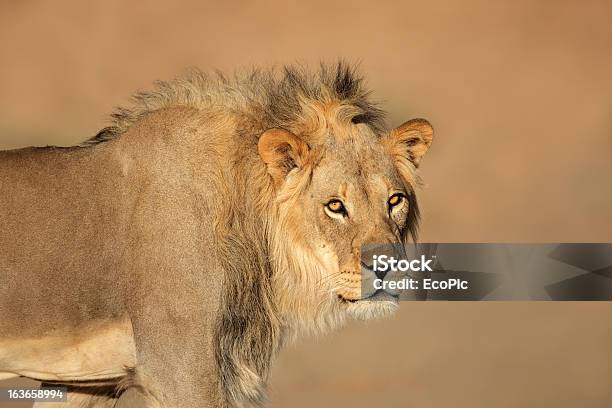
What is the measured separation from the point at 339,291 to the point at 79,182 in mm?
1317

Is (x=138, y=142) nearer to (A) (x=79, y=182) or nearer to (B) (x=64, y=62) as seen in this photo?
(A) (x=79, y=182)

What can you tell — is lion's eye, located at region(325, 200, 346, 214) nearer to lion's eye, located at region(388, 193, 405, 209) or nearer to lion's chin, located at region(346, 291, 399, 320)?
lion's eye, located at region(388, 193, 405, 209)

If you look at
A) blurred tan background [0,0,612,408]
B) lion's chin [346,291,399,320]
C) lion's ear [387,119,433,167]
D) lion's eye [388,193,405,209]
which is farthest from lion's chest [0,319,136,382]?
blurred tan background [0,0,612,408]

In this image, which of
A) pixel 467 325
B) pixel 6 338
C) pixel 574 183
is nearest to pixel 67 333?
pixel 6 338

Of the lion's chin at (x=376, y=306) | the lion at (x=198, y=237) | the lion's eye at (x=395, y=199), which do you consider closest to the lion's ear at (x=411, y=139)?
the lion at (x=198, y=237)

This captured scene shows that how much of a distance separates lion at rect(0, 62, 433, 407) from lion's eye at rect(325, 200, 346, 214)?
0.03 ft

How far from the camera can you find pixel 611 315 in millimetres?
14805

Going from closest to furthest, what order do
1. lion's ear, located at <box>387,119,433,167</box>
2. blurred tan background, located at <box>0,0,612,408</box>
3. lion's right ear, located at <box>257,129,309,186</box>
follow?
lion's right ear, located at <box>257,129,309,186</box>
lion's ear, located at <box>387,119,433,167</box>
blurred tan background, located at <box>0,0,612,408</box>

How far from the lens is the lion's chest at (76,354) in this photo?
5.80 m

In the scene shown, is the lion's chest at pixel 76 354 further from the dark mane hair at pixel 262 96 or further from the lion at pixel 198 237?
the dark mane hair at pixel 262 96

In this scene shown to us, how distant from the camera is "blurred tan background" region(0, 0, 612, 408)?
524 inches

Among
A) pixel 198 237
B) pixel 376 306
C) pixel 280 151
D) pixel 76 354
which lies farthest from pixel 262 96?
pixel 76 354

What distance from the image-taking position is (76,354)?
5.89 meters

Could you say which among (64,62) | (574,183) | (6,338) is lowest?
(6,338)
